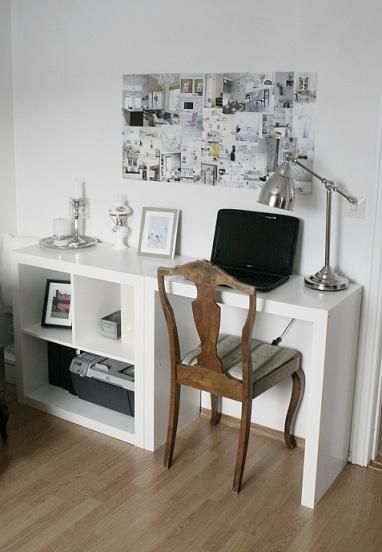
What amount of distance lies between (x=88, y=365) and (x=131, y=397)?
0.91 feet

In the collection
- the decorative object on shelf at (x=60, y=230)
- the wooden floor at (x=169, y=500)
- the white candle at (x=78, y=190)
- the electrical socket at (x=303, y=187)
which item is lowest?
the wooden floor at (x=169, y=500)

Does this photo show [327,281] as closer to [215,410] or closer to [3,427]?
[215,410]

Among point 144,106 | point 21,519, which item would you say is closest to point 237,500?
point 21,519

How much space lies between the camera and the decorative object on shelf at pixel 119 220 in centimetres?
330

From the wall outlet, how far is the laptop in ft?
0.73

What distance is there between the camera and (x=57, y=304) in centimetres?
345

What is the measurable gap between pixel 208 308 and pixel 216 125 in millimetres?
911

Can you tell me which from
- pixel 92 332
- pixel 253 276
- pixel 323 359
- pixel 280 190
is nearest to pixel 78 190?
pixel 92 332

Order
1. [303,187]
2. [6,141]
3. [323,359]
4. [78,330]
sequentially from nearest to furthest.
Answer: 1. [323,359]
2. [303,187]
3. [78,330]
4. [6,141]

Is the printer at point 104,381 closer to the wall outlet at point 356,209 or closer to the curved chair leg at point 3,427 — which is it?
the curved chair leg at point 3,427

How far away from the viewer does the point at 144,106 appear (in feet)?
10.5

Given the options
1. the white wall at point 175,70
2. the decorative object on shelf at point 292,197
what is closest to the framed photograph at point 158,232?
the white wall at point 175,70

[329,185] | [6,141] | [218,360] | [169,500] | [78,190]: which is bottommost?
[169,500]

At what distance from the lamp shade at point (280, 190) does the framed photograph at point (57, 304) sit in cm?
127
